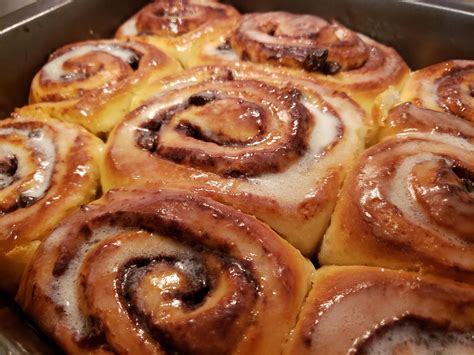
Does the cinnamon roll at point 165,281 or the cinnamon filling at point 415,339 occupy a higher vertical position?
the cinnamon roll at point 165,281

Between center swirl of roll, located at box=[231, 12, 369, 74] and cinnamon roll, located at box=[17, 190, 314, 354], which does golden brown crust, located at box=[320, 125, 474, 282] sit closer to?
cinnamon roll, located at box=[17, 190, 314, 354]

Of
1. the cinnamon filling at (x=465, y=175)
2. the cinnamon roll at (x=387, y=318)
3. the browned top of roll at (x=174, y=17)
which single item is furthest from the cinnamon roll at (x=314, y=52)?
the cinnamon roll at (x=387, y=318)

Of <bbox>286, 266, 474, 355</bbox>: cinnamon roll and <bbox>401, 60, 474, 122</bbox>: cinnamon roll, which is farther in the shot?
<bbox>401, 60, 474, 122</bbox>: cinnamon roll

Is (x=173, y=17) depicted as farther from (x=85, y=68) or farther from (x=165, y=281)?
(x=165, y=281)

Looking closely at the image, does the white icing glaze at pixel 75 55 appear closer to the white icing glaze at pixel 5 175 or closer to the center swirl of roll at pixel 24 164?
the center swirl of roll at pixel 24 164

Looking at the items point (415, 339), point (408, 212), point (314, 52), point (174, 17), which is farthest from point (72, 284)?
point (174, 17)

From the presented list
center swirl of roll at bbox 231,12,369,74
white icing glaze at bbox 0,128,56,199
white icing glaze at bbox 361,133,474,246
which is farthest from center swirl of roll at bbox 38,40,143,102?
white icing glaze at bbox 361,133,474,246
